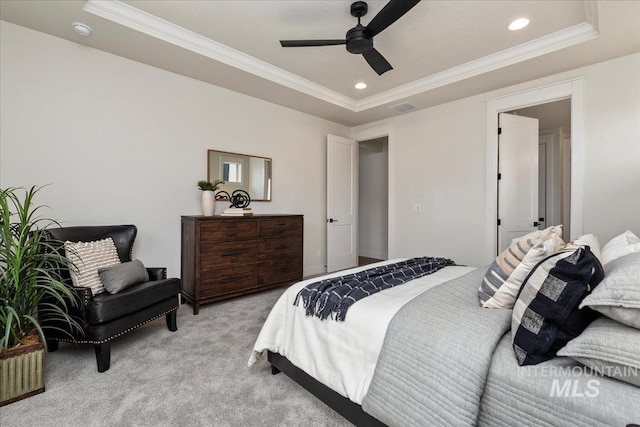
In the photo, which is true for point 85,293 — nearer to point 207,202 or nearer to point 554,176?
point 207,202

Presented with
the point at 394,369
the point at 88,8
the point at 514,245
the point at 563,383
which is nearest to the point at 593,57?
the point at 514,245

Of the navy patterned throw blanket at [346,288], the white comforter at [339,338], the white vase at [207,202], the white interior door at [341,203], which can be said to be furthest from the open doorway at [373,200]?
A: the white comforter at [339,338]

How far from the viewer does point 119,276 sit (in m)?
2.21

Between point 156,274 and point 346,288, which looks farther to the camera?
point 156,274

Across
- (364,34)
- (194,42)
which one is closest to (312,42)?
(364,34)

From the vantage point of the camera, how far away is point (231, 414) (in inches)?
61.7

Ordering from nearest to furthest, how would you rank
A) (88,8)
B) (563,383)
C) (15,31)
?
(563,383), (88,8), (15,31)

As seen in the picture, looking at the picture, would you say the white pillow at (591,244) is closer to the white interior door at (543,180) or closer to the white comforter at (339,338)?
the white comforter at (339,338)

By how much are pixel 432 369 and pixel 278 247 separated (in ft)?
9.15

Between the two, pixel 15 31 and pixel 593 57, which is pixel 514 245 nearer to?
pixel 593 57

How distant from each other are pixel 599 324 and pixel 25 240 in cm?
301

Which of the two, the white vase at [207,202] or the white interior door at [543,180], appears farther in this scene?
the white interior door at [543,180]

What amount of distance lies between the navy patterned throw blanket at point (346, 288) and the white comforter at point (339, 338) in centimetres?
4

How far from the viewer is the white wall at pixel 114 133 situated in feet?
8.16
